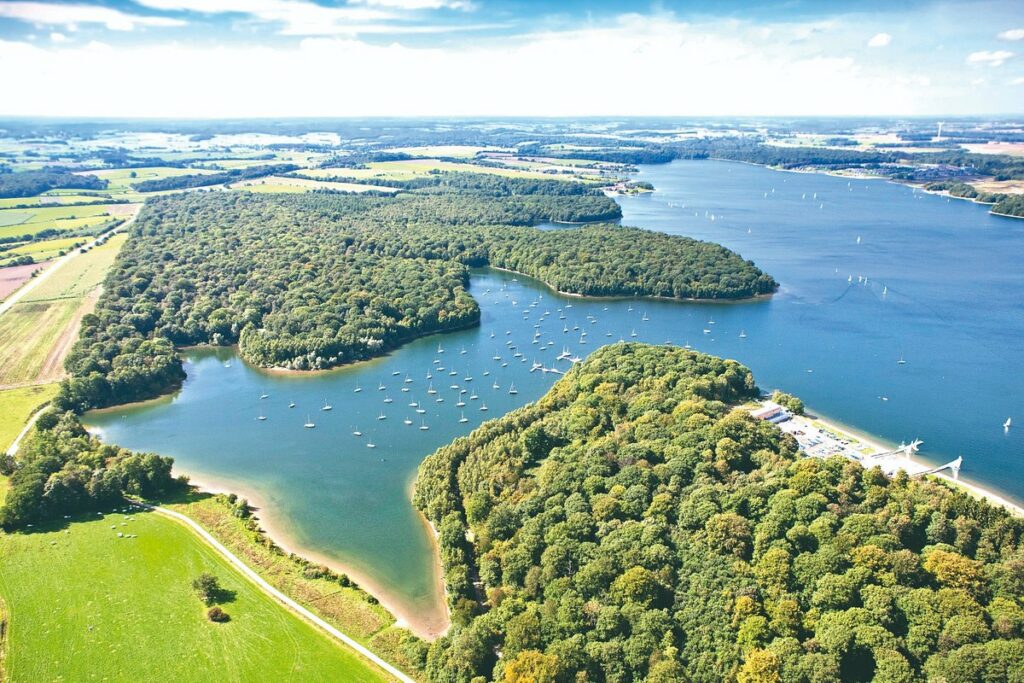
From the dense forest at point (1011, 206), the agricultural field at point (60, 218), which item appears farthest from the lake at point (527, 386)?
A: the agricultural field at point (60, 218)

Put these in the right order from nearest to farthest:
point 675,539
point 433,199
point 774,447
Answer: point 675,539, point 774,447, point 433,199

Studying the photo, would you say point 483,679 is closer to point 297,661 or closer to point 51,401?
point 297,661

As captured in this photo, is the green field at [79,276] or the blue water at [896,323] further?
the green field at [79,276]

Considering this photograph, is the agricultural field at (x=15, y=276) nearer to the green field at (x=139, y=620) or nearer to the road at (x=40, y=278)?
the road at (x=40, y=278)

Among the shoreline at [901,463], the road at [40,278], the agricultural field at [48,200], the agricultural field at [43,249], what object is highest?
the agricultural field at [48,200]

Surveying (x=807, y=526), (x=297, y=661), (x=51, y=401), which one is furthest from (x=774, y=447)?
(x=51, y=401)

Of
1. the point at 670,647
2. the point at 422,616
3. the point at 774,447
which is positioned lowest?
the point at 422,616

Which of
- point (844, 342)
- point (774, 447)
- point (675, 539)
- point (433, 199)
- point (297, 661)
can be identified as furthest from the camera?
point (433, 199)

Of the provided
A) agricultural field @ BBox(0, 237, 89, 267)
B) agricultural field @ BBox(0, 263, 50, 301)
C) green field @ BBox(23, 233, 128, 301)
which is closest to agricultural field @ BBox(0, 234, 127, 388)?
green field @ BBox(23, 233, 128, 301)
